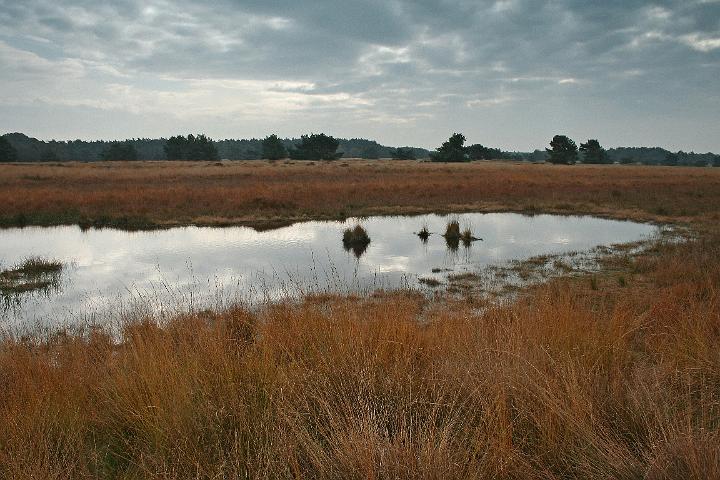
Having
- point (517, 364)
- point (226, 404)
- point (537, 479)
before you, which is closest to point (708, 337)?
point (517, 364)

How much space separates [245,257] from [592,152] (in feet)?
326

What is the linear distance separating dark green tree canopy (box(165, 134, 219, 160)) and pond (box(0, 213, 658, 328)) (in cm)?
8251

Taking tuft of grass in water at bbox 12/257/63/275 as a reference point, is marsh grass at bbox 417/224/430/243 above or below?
above

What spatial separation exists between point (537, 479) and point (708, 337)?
327 cm

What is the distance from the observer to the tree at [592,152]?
318ft

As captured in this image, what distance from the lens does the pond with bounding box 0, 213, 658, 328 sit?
973 centimetres

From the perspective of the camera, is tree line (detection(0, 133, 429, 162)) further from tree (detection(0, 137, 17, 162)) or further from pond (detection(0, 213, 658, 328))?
pond (detection(0, 213, 658, 328))

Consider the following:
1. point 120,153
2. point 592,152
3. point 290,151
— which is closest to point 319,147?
point 290,151

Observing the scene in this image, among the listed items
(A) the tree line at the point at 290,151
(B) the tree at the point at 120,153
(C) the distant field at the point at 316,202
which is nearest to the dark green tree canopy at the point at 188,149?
(A) the tree line at the point at 290,151

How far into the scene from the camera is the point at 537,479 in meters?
3.16

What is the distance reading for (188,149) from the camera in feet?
323

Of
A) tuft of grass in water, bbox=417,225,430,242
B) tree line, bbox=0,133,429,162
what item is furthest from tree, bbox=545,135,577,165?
tuft of grass in water, bbox=417,225,430,242

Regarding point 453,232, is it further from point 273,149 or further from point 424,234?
point 273,149

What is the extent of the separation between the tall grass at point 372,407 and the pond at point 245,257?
2804mm
